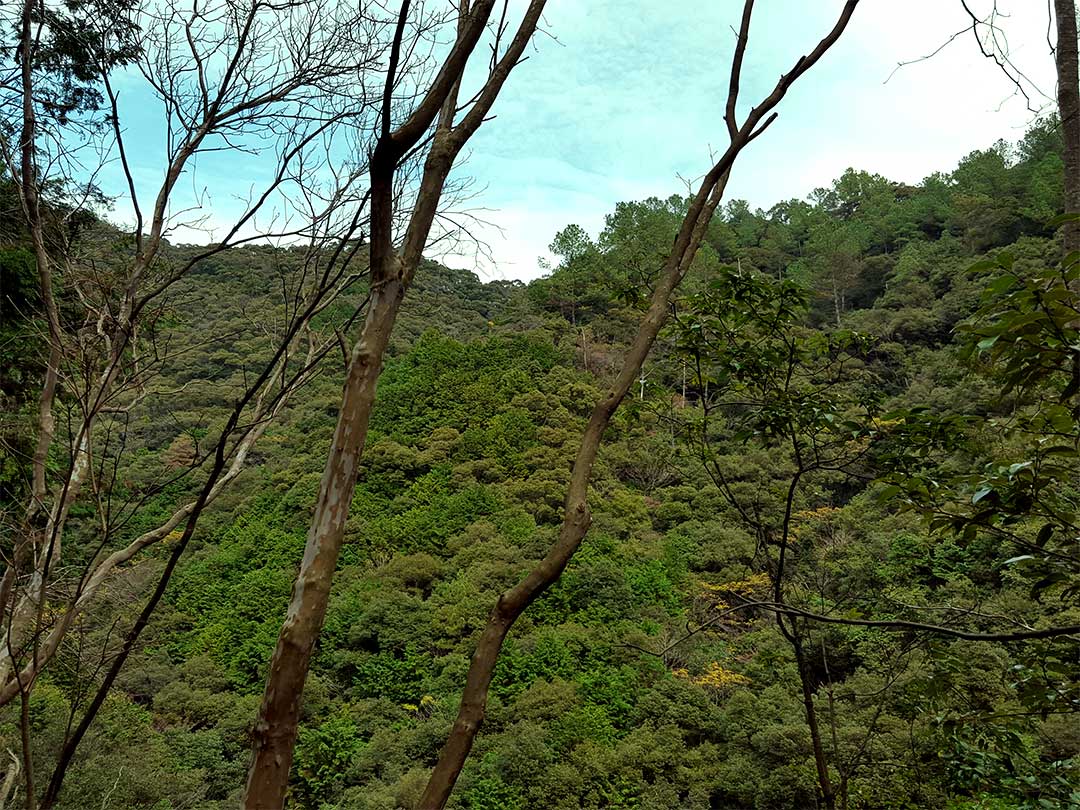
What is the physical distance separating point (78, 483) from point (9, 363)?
4.26 metres

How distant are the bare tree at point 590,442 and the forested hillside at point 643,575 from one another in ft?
1.28

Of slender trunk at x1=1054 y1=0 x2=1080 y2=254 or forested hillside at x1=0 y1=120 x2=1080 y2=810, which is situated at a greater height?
slender trunk at x1=1054 y1=0 x2=1080 y2=254

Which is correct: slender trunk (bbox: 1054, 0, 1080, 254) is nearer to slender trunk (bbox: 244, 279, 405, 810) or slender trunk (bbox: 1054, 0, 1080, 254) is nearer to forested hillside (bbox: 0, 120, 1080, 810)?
forested hillside (bbox: 0, 120, 1080, 810)

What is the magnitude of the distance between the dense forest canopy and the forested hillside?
48 millimetres

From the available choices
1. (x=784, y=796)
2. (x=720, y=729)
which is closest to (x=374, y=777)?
(x=720, y=729)

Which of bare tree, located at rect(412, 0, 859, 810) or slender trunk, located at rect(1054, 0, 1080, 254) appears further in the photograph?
slender trunk, located at rect(1054, 0, 1080, 254)

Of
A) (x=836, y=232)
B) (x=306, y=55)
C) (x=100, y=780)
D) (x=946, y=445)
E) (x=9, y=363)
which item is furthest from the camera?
(x=836, y=232)

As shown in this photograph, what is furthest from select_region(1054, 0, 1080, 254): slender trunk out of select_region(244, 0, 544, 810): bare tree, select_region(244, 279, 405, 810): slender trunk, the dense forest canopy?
select_region(244, 279, 405, 810): slender trunk

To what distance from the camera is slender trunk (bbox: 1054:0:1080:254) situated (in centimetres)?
179

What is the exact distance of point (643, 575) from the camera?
11.4 meters

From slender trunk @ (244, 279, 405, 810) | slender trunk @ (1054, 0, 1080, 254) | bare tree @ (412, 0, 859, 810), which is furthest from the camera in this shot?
slender trunk @ (1054, 0, 1080, 254)

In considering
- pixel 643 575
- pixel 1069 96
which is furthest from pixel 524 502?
pixel 1069 96

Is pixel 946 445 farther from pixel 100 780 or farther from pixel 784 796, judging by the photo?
pixel 100 780

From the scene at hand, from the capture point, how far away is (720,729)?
7711mm
